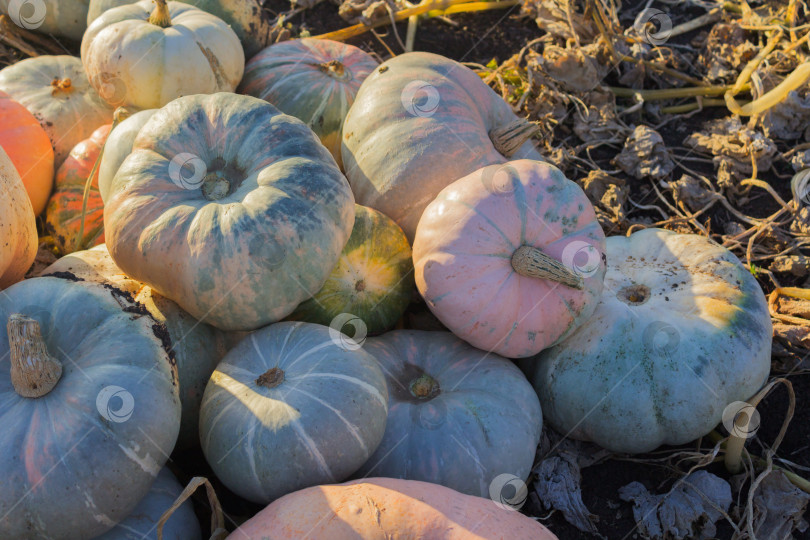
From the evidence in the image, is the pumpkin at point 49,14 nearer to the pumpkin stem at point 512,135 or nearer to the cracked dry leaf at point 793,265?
the pumpkin stem at point 512,135

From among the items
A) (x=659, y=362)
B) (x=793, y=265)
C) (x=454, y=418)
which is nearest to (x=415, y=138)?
(x=454, y=418)

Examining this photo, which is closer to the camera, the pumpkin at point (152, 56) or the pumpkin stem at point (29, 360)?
the pumpkin stem at point (29, 360)

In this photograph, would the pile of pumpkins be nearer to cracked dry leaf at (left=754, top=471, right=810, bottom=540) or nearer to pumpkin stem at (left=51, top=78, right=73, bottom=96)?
pumpkin stem at (left=51, top=78, right=73, bottom=96)

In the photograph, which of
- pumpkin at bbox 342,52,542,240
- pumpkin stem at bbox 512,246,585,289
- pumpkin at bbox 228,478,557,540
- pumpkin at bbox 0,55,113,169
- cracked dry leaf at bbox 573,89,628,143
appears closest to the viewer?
pumpkin at bbox 228,478,557,540

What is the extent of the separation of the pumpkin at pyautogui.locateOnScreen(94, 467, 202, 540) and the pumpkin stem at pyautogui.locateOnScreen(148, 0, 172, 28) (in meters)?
2.02

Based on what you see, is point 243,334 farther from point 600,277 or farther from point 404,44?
point 404,44

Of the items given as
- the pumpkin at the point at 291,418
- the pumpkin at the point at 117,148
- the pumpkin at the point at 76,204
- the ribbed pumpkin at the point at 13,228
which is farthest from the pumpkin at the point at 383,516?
the pumpkin at the point at 76,204

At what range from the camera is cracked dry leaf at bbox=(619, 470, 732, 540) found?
252 cm

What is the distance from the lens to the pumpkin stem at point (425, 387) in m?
2.54

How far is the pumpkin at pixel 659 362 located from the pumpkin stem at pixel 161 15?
2.27 m

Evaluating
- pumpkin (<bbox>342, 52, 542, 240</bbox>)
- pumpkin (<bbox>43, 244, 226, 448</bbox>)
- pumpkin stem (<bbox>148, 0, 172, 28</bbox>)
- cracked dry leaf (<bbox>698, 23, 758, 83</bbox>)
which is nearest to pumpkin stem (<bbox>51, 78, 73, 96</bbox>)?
pumpkin stem (<bbox>148, 0, 172, 28</bbox>)

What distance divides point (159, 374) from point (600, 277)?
62.7 inches

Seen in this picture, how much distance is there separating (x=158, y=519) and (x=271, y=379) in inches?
22.0

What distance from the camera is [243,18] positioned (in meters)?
3.77
